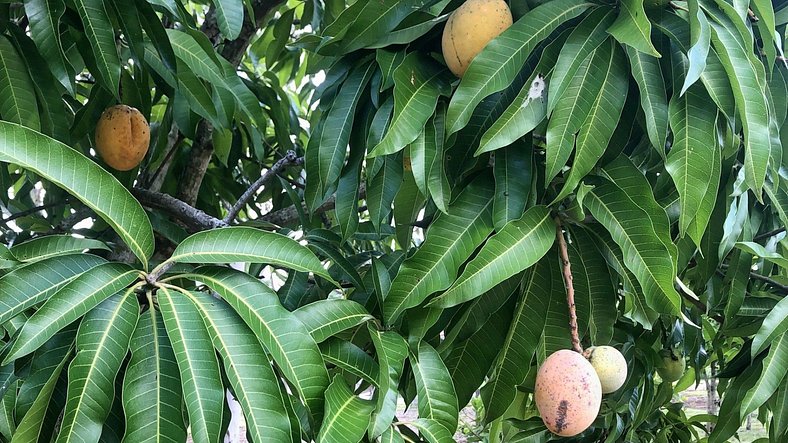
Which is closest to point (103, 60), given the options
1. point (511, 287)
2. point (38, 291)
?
point (38, 291)

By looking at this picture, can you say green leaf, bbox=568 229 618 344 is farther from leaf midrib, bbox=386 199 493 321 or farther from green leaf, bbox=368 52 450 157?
green leaf, bbox=368 52 450 157

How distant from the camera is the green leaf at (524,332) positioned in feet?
3.27

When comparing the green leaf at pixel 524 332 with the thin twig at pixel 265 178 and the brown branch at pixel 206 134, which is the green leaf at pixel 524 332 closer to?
the thin twig at pixel 265 178

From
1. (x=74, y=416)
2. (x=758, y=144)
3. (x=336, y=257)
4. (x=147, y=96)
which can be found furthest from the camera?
(x=147, y=96)

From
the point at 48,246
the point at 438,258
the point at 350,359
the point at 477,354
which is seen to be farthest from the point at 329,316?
the point at 48,246

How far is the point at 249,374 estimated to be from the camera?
27.4 inches

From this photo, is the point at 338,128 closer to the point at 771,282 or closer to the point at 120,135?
the point at 120,135

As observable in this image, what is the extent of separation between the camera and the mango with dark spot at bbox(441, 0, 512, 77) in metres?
0.87

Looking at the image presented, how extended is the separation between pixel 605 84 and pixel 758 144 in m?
0.19

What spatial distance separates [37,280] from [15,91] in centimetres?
48

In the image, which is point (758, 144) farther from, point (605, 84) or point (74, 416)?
point (74, 416)

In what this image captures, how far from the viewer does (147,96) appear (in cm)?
143

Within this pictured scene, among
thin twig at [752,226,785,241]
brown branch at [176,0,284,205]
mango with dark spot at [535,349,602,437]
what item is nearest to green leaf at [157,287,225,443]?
mango with dark spot at [535,349,602,437]

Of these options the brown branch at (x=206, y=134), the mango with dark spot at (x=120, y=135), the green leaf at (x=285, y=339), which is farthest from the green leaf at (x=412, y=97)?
the brown branch at (x=206, y=134)
